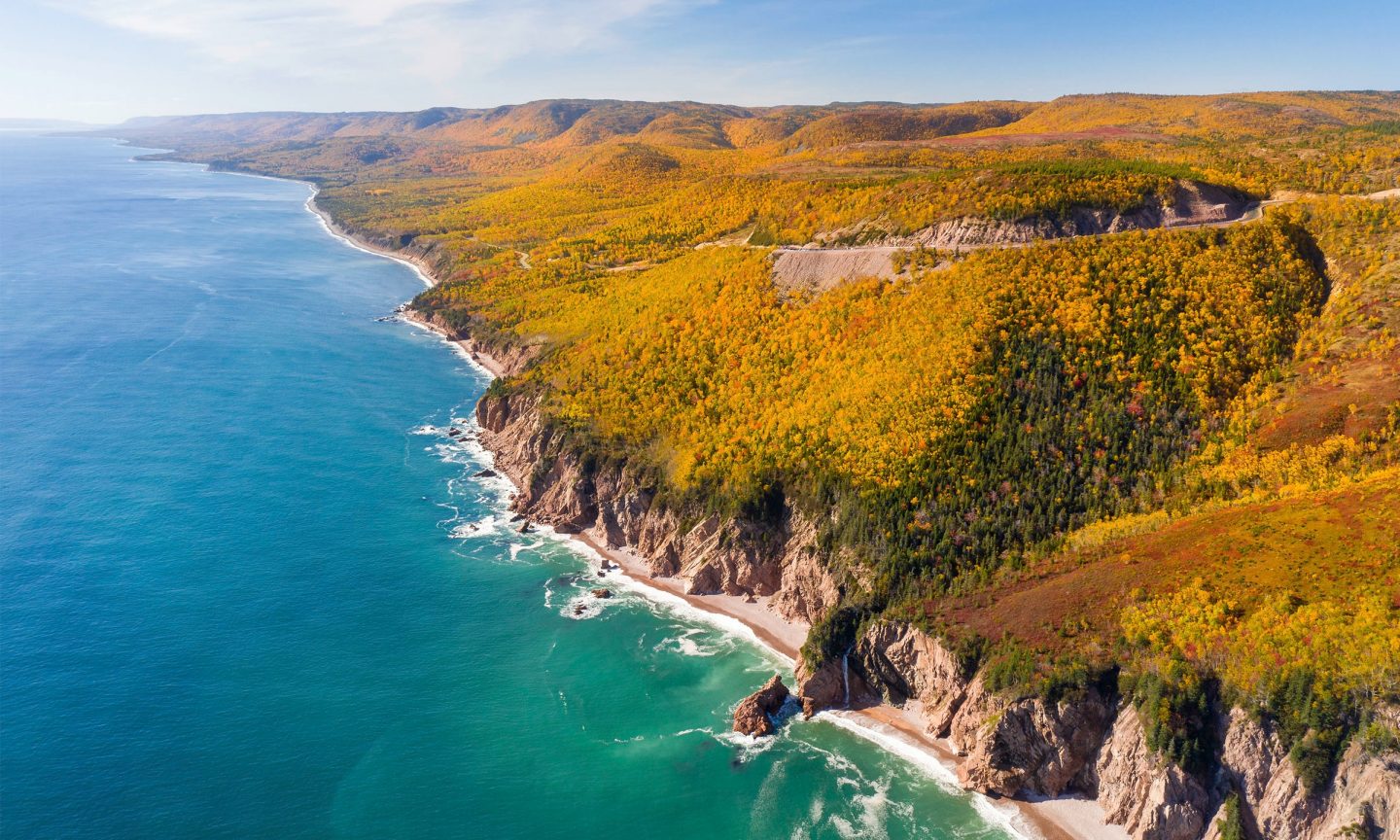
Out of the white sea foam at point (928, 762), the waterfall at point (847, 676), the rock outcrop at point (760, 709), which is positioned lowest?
the white sea foam at point (928, 762)

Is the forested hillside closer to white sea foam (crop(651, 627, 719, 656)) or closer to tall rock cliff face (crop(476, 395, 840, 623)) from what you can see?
tall rock cliff face (crop(476, 395, 840, 623))

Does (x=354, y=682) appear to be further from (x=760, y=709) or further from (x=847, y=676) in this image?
(x=847, y=676)

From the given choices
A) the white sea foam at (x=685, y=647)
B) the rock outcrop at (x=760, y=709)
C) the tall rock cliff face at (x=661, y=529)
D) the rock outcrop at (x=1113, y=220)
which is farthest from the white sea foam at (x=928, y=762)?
the rock outcrop at (x=1113, y=220)

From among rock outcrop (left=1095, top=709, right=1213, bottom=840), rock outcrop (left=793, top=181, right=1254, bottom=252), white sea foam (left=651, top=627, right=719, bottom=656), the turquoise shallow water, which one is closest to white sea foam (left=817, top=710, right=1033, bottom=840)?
the turquoise shallow water

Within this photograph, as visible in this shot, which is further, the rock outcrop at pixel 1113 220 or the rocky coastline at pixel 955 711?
the rock outcrop at pixel 1113 220

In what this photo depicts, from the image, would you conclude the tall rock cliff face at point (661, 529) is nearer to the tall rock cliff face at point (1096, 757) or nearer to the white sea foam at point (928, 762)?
the tall rock cliff face at point (1096, 757)

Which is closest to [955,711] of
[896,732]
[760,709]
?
[896,732]
